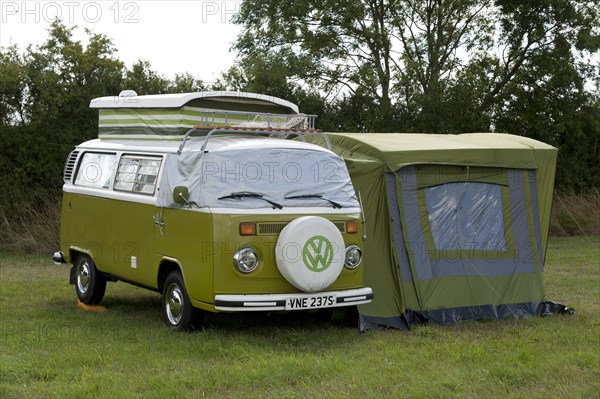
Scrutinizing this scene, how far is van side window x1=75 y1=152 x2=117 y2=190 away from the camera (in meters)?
10.7

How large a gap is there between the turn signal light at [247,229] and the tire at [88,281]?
3105mm

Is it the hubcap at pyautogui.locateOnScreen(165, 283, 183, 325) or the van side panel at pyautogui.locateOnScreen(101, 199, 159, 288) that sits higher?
the van side panel at pyautogui.locateOnScreen(101, 199, 159, 288)

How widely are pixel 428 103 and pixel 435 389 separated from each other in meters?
15.7

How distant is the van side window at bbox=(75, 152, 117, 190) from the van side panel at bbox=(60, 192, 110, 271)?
18 centimetres

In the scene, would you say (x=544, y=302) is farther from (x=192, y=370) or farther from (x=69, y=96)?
(x=69, y=96)

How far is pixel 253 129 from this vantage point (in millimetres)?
9516

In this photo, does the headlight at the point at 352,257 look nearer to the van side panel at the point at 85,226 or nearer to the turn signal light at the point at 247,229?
the turn signal light at the point at 247,229

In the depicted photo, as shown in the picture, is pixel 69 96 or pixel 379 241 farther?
pixel 69 96

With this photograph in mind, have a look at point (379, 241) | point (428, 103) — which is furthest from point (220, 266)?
point (428, 103)

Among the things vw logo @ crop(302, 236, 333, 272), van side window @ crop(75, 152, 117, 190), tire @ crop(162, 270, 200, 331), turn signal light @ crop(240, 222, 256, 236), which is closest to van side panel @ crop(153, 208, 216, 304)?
tire @ crop(162, 270, 200, 331)

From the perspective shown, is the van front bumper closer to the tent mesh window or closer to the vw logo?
the vw logo

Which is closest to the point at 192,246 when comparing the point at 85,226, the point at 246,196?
the point at 246,196

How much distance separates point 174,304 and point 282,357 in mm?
1791

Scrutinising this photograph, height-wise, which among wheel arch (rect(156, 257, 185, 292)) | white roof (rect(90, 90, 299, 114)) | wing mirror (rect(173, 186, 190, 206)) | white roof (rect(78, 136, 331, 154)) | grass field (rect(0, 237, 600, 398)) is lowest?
grass field (rect(0, 237, 600, 398))
